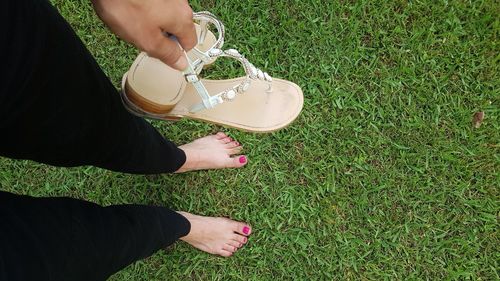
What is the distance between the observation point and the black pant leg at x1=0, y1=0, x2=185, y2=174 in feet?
2.78

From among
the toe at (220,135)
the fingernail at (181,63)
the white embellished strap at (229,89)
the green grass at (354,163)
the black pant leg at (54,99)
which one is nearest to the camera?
the black pant leg at (54,99)

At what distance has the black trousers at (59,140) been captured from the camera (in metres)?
0.86

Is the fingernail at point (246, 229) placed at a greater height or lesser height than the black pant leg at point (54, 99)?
lesser

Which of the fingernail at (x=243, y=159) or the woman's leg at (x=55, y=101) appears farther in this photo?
the fingernail at (x=243, y=159)

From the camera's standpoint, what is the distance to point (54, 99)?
951mm

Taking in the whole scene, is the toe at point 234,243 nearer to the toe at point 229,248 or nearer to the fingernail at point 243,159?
the toe at point 229,248

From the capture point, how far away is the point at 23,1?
2.71ft

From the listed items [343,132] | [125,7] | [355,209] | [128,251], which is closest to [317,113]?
[343,132]

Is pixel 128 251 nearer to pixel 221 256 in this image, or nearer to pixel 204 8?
pixel 221 256

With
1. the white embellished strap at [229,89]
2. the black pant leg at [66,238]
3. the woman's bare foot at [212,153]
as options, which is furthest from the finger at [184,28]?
the woman's bare foot at [212,153]

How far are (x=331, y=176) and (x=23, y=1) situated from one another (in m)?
1.28

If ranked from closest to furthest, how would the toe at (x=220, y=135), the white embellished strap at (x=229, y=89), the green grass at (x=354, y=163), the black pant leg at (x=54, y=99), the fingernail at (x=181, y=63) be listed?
the black pant leg at (x=54, y=99)
the fingernail at (x=181, y=63)
the white embellished strap at (x=229, y=89)
the green grass at (x=354, y=163)
the toe at (x=220, y=135)

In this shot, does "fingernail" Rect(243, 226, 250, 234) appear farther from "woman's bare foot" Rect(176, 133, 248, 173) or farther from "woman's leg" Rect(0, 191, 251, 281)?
"woman's leg" Rect(0, 191, 251, 281)

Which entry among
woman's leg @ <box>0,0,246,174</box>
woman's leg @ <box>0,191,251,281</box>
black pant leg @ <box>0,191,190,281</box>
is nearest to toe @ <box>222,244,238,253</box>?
woman's leg @ <box>0,191,251,281</box>
